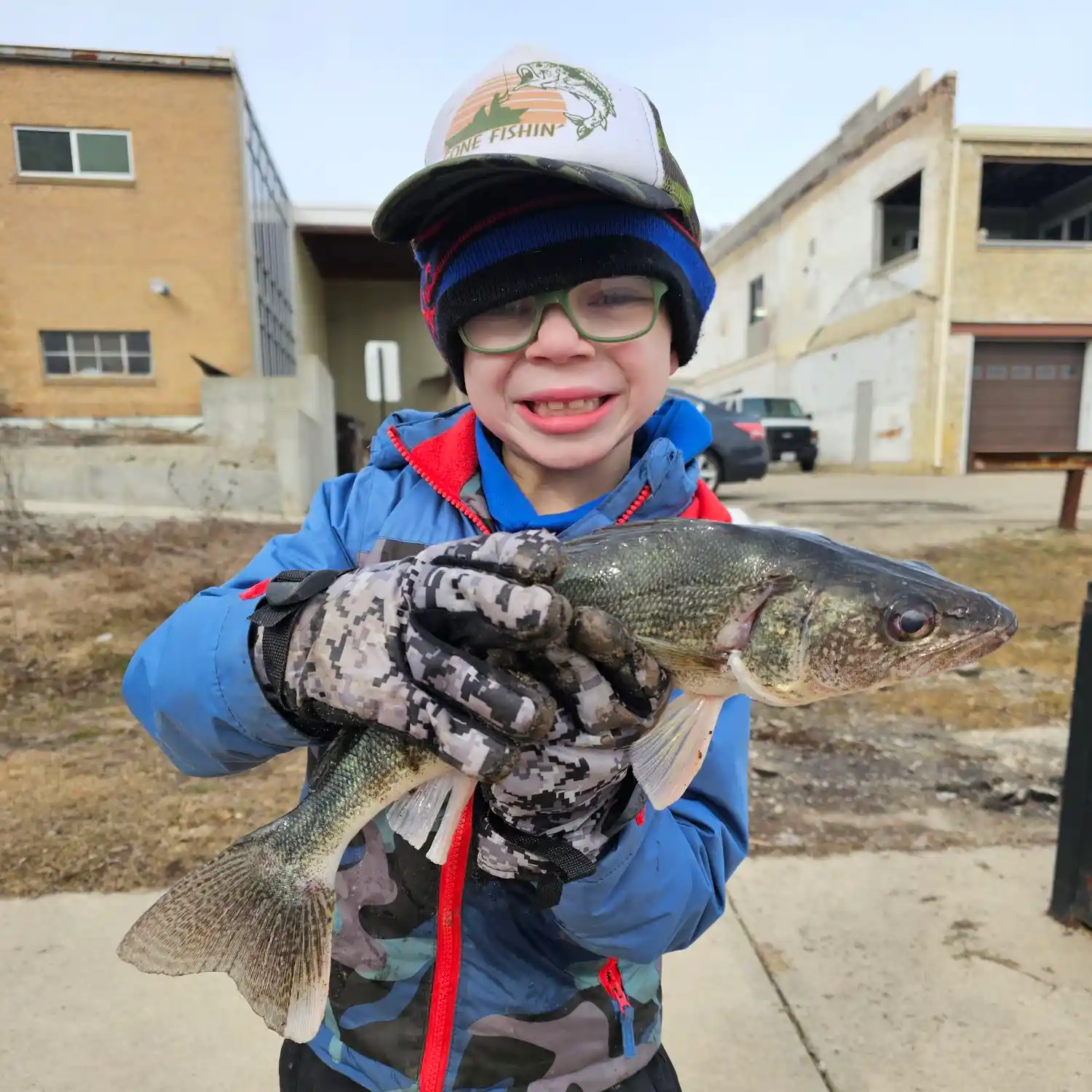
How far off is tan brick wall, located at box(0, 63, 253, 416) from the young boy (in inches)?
639

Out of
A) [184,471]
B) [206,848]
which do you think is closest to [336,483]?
[206,848]

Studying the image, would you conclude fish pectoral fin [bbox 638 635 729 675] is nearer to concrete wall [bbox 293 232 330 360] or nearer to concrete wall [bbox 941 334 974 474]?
concrete wall [bbox 293 232 330 360]

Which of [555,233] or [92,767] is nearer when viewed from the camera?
[555,233]

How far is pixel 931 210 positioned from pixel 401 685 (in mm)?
24579

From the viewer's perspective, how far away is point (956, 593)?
1458 mm

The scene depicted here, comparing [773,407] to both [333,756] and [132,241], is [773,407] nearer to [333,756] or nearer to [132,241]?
[132,241]

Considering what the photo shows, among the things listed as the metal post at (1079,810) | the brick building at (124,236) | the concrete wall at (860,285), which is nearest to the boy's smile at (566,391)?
the metal post at (1079,810)

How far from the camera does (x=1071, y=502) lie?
30.6 ft

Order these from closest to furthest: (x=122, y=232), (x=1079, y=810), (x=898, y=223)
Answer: (x=1079, y=810) → (x=122, y=232) → (x=898, y=223)

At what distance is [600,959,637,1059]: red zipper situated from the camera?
5.46ft

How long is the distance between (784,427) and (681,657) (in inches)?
960

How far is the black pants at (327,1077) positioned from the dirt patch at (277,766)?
132cm

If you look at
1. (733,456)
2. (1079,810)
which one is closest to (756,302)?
(733,456)

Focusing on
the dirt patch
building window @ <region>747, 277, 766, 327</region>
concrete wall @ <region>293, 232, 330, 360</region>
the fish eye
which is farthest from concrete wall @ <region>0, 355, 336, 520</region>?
building window @ <region>747, 277, 766, 327</region>
